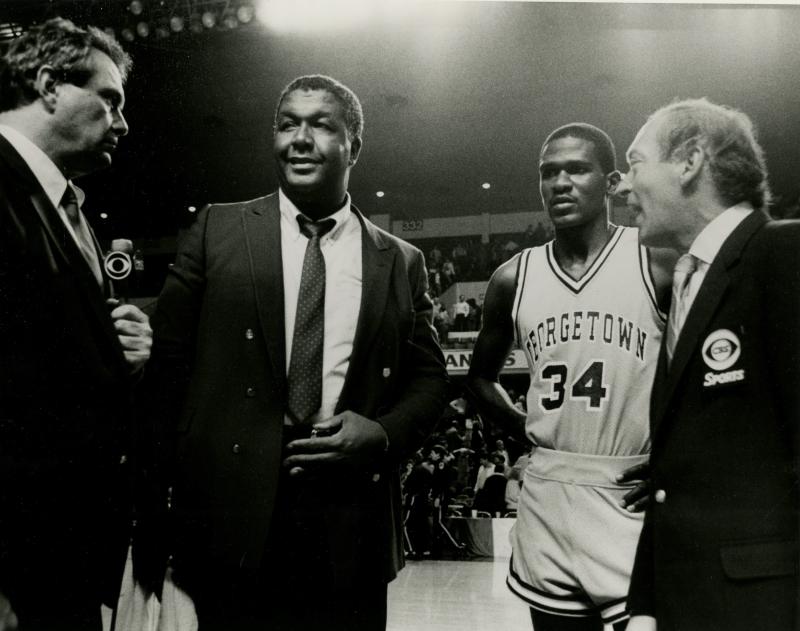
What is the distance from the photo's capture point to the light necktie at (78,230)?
1.28 meters

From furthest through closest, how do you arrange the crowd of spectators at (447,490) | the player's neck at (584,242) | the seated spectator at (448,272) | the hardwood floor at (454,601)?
the seated spectator at (448,272) → the crowd of spectators at (447,490) → the hardwood floor at (454,601) → the player's neck at (584,242)

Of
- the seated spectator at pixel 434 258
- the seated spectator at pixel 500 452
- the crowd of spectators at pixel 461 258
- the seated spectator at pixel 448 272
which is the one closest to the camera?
the crowd of spectators at pixel 461 258

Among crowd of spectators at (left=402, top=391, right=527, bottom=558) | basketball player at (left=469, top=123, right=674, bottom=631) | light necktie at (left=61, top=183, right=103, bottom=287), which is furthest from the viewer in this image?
crowd of spectators at (left=402, top=391, right=527, bottom=558)

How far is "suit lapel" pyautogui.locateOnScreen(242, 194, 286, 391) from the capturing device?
1.48 metres

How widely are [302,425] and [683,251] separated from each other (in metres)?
0.88

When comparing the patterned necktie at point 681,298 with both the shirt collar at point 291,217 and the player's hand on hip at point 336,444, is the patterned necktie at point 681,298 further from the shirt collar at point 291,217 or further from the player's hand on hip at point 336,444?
the shirt collar at point 291,217

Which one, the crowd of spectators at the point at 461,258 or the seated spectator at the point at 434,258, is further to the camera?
the seated spectator at the point at 434,258

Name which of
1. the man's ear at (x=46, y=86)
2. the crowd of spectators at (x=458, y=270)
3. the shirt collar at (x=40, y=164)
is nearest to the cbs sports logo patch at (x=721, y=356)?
the shirt collar at (x=40, y=164)

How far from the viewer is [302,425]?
1.49 metres

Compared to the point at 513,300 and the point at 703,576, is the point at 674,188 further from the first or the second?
the point at 703,576

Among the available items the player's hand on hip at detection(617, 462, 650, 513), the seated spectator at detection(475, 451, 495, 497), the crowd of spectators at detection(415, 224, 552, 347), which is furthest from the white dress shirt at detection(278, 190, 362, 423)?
the seated spectator at detection(475, 451, 495, 497)

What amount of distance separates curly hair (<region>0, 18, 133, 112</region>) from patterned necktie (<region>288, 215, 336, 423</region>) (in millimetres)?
576

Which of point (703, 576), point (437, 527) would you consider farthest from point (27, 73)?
point (437, 527)

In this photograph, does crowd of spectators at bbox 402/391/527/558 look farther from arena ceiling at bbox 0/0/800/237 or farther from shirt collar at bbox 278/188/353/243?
shirt collar at bbox 278/188/353/243
